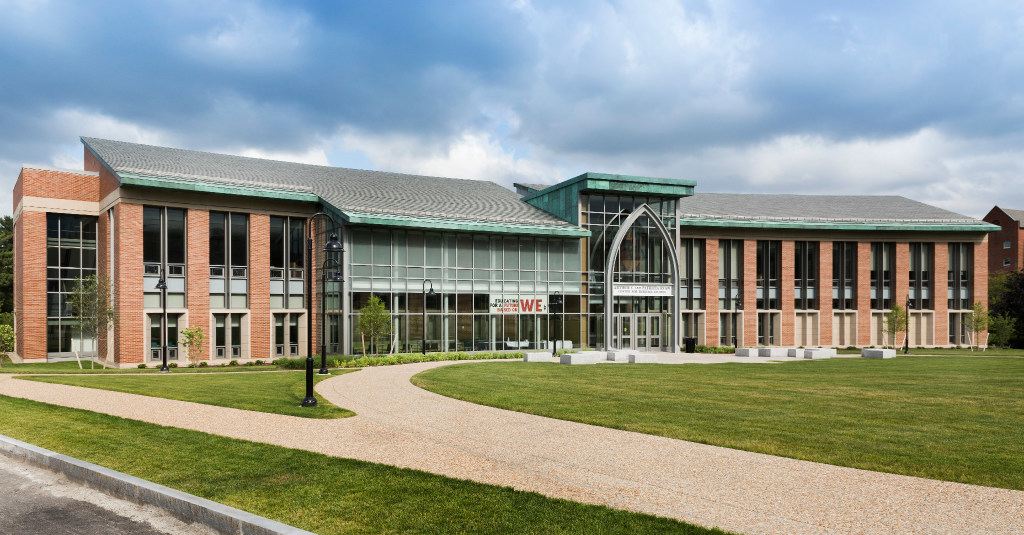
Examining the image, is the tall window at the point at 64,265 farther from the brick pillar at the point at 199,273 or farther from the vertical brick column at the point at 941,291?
the vertical brick column at the point at 941,291

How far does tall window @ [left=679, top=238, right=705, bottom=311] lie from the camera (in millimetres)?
52281

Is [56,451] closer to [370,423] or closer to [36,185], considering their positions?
[370,423]

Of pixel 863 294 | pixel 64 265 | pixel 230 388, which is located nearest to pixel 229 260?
pixel 64 265

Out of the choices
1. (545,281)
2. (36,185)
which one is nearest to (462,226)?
(545,281)

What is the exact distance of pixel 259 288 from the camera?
39.3 meters

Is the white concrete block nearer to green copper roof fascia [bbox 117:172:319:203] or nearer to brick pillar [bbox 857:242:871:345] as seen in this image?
green copper roof fascia [bbox 117:172:319:203]

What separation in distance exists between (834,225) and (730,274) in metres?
9.00

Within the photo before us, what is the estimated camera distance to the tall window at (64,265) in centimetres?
4091

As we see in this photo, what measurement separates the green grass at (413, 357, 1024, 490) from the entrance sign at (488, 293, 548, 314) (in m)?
12.7

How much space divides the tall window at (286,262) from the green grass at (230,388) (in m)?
10.9

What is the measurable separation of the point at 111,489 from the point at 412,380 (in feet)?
50.0

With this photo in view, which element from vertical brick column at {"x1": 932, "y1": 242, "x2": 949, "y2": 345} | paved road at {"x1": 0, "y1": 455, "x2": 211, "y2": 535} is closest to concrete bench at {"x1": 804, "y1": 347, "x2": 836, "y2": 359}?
vertical brick column at {"x1": 932, "y1": 242, "x2": 949, "y2": 345}

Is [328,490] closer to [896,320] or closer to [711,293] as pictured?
[711,293]

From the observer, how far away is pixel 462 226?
41.8 meters
